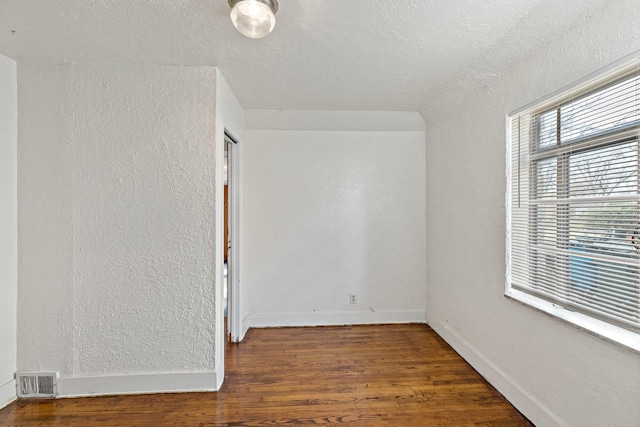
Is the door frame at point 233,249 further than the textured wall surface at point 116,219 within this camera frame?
Yes

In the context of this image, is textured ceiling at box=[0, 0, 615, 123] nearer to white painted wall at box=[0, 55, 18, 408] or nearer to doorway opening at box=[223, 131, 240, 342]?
white painted wall at box=[0, 55, 18, 408]

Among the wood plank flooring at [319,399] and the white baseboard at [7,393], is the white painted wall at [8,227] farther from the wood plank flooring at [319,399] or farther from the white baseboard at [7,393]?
the wood plank flooring at [319,399]

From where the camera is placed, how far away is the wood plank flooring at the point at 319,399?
1789 millimetres

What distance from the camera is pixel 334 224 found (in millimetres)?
3287

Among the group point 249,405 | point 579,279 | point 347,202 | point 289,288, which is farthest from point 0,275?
point 579,279

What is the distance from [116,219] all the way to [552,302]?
289 centimetres

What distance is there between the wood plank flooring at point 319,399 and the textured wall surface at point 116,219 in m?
0.24

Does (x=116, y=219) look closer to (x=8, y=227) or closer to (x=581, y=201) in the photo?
(x=8, y=227)

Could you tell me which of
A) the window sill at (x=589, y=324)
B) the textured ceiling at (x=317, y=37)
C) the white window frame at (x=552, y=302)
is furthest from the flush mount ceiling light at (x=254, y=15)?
the window sill at (x=589, y=324)

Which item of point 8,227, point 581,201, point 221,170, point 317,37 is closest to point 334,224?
point 221,170

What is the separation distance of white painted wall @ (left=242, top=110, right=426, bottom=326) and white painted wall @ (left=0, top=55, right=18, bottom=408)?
1.74 meters

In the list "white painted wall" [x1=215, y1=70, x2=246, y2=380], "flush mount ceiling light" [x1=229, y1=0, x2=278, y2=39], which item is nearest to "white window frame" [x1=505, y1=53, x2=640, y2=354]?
"flush mount ceiling light" [x1=229, y1=0, x2=278, y2=39]

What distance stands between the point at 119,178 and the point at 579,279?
9.60 ft

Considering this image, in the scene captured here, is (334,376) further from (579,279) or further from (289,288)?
(579,279)
